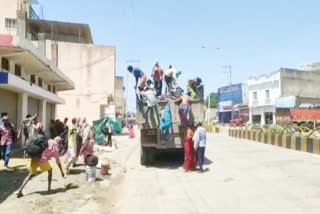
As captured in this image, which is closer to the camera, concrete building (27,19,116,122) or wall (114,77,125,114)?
concrete building (27,19,116,122)

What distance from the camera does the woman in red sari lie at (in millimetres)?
13875

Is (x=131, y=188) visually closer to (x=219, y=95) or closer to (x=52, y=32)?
(x=52, y=32)

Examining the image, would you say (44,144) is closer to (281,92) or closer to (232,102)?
(281,92)

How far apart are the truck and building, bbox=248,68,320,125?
41781 millimetres

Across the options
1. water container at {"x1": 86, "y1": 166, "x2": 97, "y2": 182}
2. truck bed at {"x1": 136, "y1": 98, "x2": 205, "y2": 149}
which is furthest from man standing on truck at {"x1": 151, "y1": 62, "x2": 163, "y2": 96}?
water container at {"x1": 86, "y1": 166, "x2": 97, "y2": 182}

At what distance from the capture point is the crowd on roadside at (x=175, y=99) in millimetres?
13845

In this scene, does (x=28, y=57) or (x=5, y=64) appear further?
(x=28, y=57)

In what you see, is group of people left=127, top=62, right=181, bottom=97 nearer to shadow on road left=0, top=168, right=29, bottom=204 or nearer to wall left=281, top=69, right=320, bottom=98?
shadow on road left=0, top=168, right=29, bottom=204

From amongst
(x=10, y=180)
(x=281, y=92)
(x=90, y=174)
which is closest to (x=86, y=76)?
(x=281, y=92)

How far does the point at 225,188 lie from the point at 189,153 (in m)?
3.38

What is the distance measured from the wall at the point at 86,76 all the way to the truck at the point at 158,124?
32345mm

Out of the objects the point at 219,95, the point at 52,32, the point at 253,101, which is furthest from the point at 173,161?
the point at 219,95

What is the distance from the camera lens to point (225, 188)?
1058 cm

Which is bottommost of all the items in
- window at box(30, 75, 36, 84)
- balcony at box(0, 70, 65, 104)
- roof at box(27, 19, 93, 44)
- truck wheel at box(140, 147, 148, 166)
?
truck wheel at box(140, 147, 148, 166)
